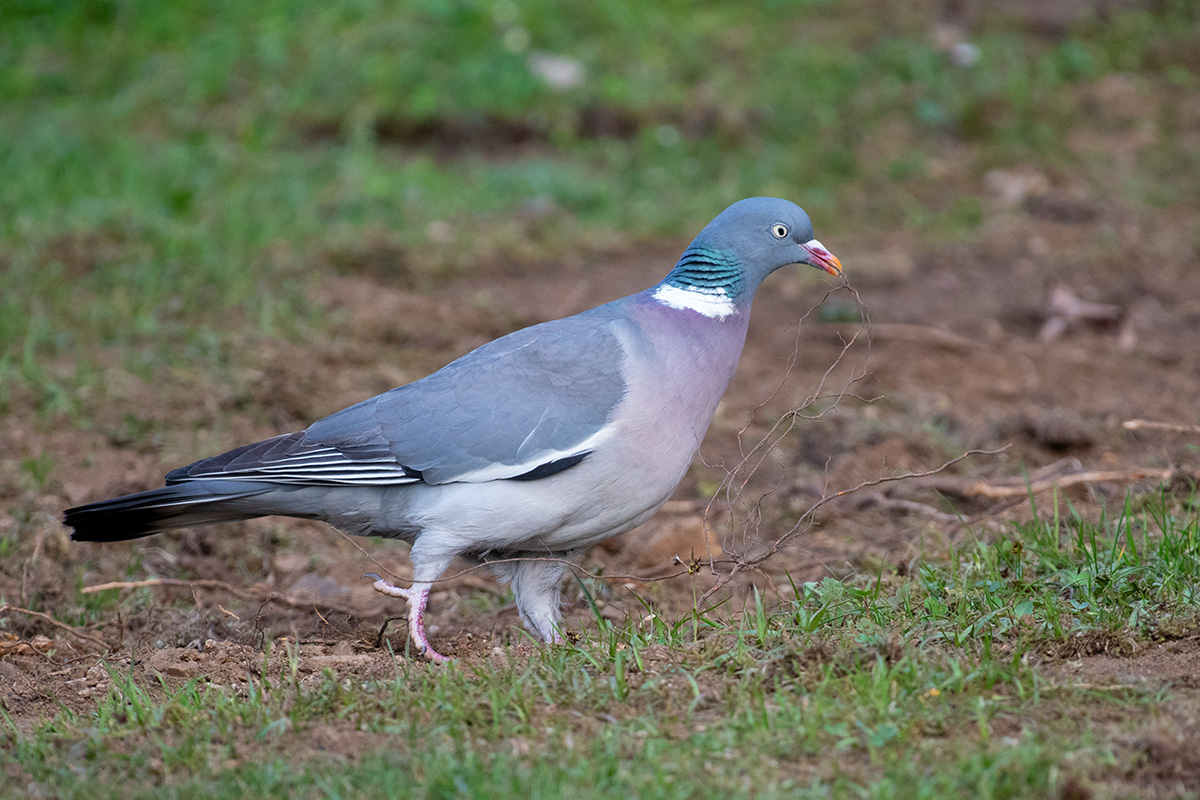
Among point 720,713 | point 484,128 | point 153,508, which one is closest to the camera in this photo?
point 720,713

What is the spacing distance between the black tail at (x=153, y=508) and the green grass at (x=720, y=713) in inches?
21.9

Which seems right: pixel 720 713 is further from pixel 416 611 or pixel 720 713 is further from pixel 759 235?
pixel 759 235

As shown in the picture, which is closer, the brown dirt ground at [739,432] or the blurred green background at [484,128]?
the brown dirt ground at [739,432]

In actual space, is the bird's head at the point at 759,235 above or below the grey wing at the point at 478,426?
above

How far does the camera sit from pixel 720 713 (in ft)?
9.83

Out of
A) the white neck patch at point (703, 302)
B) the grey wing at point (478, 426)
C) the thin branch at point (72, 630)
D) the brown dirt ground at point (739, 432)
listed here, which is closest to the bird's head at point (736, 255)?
the white neck patch at point (703, 302)

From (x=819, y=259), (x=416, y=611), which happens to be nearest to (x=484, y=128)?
(x=819, y=259)

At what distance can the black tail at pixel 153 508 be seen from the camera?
3791 mm

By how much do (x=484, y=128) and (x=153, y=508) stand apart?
6.42 meters

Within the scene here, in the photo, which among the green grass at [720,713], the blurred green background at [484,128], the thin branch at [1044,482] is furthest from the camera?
the blurred green background at [484,128]

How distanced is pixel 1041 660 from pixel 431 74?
804 cm

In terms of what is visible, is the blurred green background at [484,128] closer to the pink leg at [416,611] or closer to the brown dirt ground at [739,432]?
the brown dirt ground at [739,432]

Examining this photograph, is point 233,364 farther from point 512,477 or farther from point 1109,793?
point 1109,793

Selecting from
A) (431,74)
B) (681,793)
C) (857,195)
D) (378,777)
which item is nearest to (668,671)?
(681,793)
